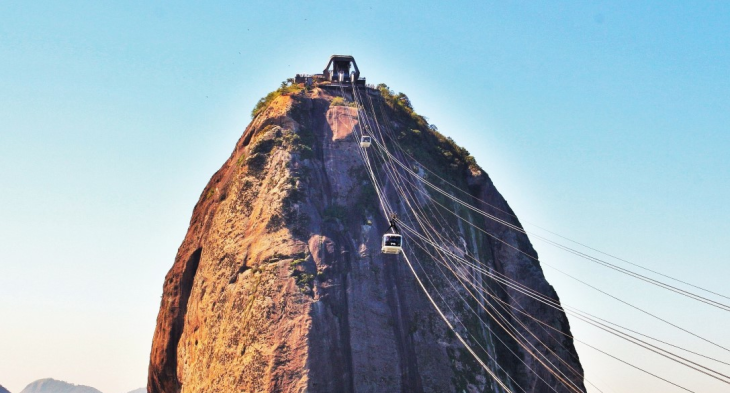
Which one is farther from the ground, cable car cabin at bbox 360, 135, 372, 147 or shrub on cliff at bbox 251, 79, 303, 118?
shrub on cliff at bbox 251, 79, 303, 118

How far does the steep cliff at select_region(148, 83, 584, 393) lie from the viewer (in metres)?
59.7

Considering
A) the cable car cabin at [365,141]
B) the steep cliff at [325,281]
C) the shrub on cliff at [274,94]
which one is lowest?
the steep cliff at [325,281]

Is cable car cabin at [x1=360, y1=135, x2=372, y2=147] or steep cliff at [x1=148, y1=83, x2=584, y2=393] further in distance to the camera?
cable car cabin at [x1=360, y1=135, x2=372, y2=147]

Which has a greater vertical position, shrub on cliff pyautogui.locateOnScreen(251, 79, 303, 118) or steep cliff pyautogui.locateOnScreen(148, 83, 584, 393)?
shrub on cliff pyautogui.locateOnScreen(251, 79, 303, 118)

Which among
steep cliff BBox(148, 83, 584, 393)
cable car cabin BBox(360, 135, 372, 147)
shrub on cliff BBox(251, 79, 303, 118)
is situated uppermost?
shrub on cliff BBox(251, 79, 303, 118)

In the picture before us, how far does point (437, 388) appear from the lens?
6047 cm

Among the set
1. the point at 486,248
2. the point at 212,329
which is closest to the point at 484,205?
the point at 486,248

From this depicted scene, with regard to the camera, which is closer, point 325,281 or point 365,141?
point 325,281

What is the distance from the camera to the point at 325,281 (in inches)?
2463

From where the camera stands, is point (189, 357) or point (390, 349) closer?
point (390, 349)

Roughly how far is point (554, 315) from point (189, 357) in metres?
34.9

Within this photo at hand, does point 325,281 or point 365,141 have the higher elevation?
point 365,141

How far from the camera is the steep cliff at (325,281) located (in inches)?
2350

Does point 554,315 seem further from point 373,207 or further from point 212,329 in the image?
point 212,329
